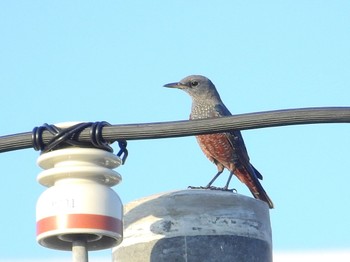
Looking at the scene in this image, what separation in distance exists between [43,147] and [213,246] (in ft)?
8.19

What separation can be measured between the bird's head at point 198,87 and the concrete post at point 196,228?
6742 millimetres

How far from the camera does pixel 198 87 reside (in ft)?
44.7

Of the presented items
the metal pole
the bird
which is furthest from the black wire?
the bird

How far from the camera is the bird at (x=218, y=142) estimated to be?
13109 millimetres

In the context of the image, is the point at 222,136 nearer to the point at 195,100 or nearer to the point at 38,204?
the point at 195,100

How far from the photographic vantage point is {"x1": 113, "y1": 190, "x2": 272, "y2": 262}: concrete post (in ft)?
21.3

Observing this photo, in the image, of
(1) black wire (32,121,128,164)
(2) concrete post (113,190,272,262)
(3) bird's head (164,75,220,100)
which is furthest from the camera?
(3) bird's head (164,75,220,100)

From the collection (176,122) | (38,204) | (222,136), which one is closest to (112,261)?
(176,122)

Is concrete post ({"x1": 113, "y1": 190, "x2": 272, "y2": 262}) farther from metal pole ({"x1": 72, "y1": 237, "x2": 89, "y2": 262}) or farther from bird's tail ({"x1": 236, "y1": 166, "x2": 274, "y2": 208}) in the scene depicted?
bird's tail ({"x1": 236, "y1": 166, "x2": 274, "y2": 208})

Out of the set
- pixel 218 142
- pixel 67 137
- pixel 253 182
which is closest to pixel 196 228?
pixel 67 137

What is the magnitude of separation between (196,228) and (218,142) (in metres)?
6.49

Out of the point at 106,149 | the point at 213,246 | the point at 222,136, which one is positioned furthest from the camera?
the point at 222,136

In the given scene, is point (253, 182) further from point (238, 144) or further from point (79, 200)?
point (79, 200)

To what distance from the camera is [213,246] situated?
6523 mm
